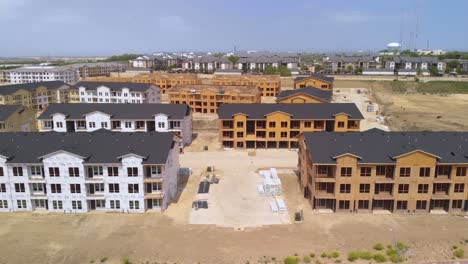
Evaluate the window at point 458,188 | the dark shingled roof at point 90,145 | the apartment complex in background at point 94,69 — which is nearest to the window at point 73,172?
the dark shingled roof at point 90,145

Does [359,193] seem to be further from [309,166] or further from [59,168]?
[59,168]

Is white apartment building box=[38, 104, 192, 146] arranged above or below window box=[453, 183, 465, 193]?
above

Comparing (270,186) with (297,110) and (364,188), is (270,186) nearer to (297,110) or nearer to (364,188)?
(364,188)

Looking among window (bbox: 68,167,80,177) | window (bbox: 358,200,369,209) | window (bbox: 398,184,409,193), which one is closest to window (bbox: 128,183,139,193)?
window (bbox: 68,167,80,177)

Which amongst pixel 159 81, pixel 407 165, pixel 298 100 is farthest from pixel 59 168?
pixel 159 81

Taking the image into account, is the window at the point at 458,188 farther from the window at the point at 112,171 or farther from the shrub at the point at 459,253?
the window at the point at 112,171

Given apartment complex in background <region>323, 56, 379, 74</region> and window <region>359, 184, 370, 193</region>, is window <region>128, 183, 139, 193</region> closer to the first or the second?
window <region>359, 184, 370, 193</region>
